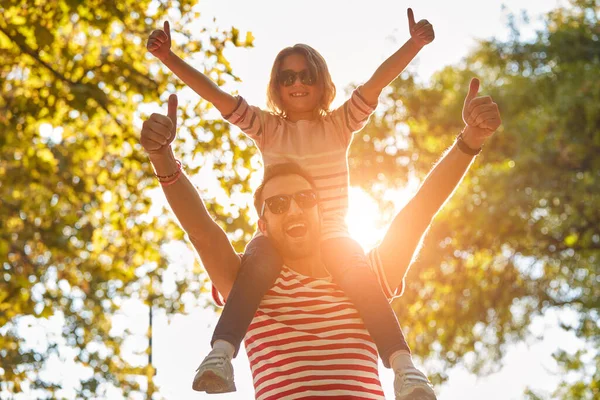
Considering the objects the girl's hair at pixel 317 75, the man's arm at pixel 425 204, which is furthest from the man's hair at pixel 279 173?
the girl's hair at pixel 317 75

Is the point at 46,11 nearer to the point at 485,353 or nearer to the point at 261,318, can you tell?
the point at 261,318

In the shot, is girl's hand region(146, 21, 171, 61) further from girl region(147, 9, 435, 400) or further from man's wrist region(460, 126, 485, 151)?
man's wrist region(460, 126, 485, 151)

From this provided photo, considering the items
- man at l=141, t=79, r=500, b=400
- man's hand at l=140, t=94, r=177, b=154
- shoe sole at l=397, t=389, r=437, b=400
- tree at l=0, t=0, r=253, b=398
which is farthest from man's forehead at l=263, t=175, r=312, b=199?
tree at l=0, t=0, r=253, b=398

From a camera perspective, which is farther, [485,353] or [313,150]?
[485,353]

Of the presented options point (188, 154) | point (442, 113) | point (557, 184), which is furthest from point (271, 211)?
point (442, 113)

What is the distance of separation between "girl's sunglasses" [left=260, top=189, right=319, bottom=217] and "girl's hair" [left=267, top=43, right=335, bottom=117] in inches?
25.6

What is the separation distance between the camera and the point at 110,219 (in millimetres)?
10672

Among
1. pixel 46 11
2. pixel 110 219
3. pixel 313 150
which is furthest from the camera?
pixel 110 219

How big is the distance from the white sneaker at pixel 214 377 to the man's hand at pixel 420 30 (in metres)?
1.49

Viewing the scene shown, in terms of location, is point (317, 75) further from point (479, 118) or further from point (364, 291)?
point (364, 291)

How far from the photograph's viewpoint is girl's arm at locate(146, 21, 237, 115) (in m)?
3.81

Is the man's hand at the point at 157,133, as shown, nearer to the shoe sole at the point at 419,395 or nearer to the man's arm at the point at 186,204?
the man's arm at the point at 186,204

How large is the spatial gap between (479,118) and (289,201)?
0.74m

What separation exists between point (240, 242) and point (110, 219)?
279 cm
